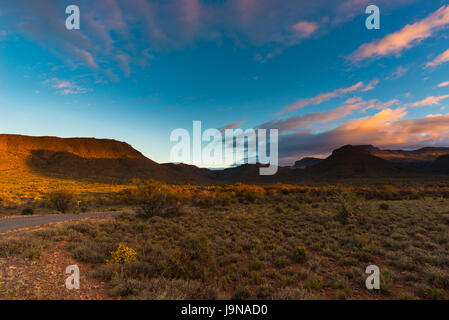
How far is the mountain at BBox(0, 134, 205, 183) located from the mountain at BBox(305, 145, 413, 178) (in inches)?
2509

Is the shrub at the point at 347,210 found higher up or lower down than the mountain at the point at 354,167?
lower down

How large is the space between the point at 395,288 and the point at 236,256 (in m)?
4.64

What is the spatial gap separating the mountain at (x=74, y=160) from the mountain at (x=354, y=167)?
6373 cm

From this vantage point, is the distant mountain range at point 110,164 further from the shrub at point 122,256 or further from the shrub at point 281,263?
the shrub at point 281,263

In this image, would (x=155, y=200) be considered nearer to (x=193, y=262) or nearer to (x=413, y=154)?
(x=193, y=262)

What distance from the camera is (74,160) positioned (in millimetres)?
84562

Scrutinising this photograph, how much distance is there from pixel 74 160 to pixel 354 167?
122145mm

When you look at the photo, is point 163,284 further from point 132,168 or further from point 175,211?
point 132,168

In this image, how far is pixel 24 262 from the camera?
597 cm

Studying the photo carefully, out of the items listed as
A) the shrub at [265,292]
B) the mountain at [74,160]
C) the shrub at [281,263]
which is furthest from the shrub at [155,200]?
the mountain at [74,160]

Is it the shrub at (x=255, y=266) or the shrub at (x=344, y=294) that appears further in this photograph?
the shrub at (x=255, y=266)

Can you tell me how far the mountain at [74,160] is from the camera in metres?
71.7

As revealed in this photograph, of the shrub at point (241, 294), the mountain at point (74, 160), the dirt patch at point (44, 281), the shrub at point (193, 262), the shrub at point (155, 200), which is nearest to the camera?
the dirt patch at point (44, 281)
